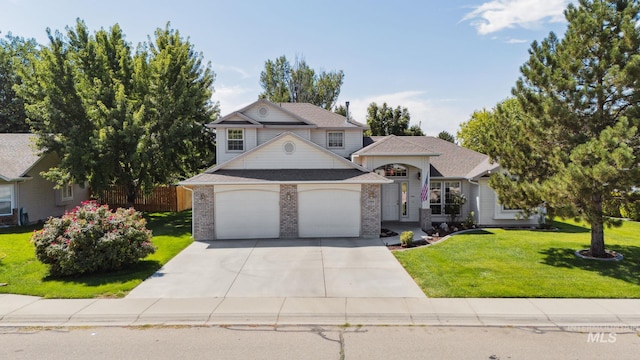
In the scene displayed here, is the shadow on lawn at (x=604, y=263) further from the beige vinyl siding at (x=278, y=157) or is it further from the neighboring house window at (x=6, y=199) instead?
the neighboring house window at (x=6, y=199)

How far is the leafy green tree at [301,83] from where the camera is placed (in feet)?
148

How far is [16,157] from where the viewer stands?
21656 mm

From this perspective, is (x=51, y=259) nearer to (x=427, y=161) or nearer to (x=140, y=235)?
(x=140, y=235)

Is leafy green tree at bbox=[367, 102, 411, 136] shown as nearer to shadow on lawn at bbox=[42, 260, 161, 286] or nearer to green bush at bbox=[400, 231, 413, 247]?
green bush at bbox=[400, 231, 413, 247]

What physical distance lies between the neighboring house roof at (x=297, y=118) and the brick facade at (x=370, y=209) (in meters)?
6.51

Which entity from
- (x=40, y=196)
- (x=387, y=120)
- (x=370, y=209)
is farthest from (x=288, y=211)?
(x=387, y=120)

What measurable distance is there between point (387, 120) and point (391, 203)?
72.3 ft

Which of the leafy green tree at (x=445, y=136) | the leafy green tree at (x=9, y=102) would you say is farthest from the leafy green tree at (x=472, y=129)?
the leafy green tree at (x=9, y=102)

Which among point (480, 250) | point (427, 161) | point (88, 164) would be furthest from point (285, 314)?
point (88, 164)

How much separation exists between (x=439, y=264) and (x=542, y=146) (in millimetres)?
5202

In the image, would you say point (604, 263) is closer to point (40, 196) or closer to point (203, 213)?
point (203, 213)

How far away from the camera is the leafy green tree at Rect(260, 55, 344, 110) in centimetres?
4525

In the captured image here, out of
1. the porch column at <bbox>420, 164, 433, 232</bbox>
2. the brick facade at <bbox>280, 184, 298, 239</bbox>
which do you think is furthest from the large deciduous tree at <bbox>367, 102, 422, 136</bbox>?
the brick facade at <bbox>280, 184, 298, 239</bbox>

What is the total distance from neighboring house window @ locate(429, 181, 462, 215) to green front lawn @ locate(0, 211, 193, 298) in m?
12.3
